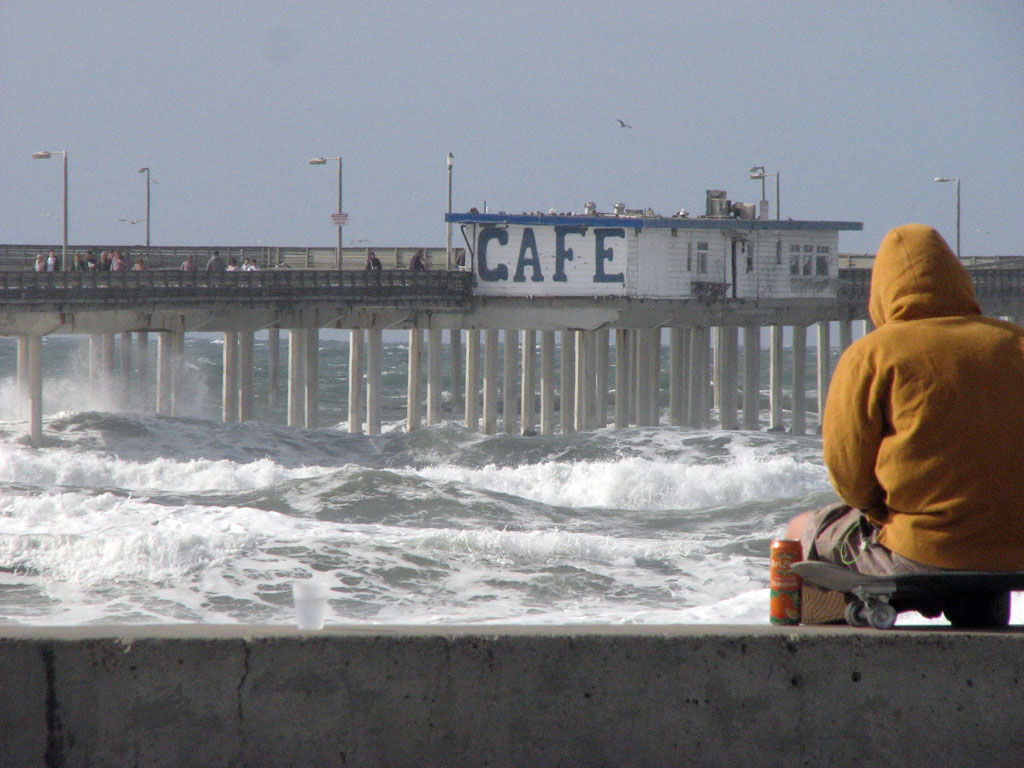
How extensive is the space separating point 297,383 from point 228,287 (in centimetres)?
362

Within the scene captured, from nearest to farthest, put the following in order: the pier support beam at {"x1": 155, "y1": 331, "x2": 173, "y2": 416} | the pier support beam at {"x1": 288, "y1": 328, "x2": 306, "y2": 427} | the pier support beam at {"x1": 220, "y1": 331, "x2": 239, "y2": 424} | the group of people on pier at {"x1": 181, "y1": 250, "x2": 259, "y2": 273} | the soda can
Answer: the soda can < the pier support beam at {"x1": 220, "y1": 331, "x2": 239, "y2": 424} < the pier support beam at {"x1": 288, "y1": 328, "x2": 306, "y2": 427} < the group of people on pier at {"x1": 181, "y1": 250, "x2": 259, "y2": 273} < the pier support beam at {"x1": 155, "y1": 331, "x2": 173, "y2": 416}

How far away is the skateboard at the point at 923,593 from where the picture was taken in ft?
13.2

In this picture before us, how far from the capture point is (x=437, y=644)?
3.87 m

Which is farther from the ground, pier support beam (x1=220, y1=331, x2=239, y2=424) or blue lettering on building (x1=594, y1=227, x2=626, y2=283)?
blue lettering on building (x1=594, y1=227, x2=626, y2=283)

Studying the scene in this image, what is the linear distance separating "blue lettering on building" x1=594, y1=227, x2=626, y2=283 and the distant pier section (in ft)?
0.14

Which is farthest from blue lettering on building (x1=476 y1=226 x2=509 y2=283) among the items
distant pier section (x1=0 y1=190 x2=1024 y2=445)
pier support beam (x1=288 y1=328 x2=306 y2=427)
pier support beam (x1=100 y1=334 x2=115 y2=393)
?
pier support beam (x1=100 y1=334 x2=115 y2=393)

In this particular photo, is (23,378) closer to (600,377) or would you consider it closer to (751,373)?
(600,377)

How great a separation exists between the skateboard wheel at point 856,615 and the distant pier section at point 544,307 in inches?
1228

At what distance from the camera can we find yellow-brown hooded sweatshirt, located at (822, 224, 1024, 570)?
3.90 meters

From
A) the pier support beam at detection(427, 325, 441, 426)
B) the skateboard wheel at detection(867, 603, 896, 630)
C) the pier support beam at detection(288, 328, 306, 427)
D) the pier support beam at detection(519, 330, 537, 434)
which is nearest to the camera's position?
the skateboard wheel at detection(867, 603, 896, 630)

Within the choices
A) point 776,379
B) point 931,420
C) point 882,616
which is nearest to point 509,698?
point 882,616

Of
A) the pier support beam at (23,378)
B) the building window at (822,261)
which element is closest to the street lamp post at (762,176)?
the building window at (822,261)

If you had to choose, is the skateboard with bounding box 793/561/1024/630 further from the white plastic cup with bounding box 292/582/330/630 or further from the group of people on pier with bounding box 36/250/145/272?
the group of people on pier with bounding box 36/250/145/272

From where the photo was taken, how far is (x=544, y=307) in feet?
128
